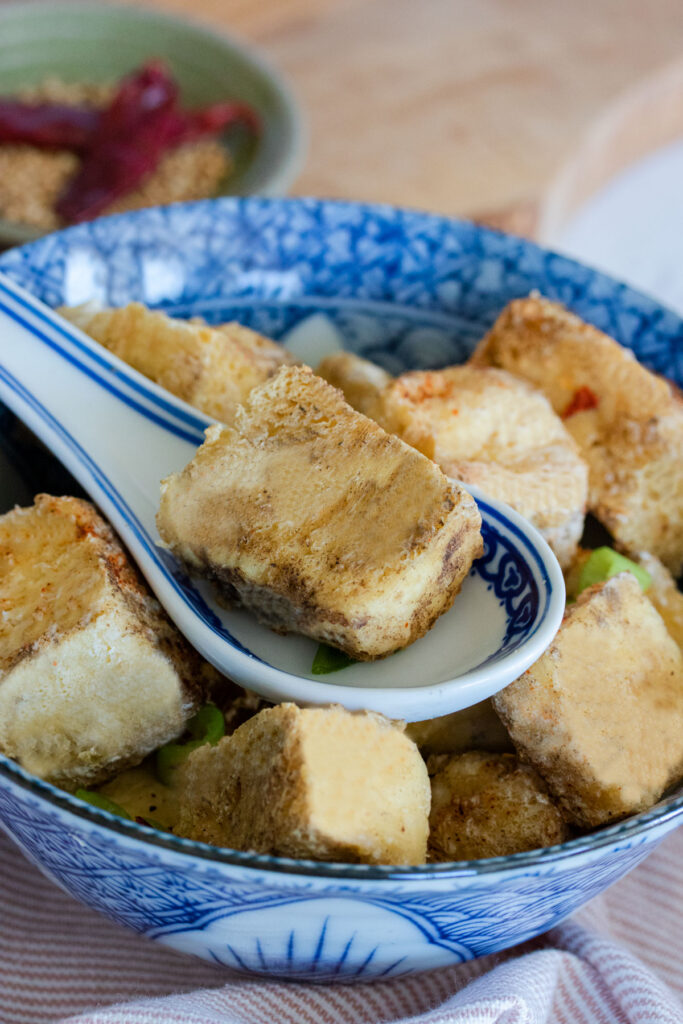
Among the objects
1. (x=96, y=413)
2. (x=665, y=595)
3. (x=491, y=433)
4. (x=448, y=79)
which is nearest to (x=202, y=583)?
(x=96, y=413)

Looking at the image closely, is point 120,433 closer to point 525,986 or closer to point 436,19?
point 525,986

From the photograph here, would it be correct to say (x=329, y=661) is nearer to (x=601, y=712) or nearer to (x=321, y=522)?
(x=321, y=522)

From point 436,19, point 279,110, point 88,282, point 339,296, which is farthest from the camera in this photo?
point 436,19

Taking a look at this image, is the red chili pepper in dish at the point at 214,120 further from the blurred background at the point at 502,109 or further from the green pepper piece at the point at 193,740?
the green pepper piece at the point at 193,740

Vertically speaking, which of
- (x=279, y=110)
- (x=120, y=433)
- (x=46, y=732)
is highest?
(x=279, y=110)

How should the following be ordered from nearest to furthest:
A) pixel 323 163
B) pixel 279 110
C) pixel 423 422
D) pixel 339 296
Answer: pixel 423 422
pixel 339 296
pixel 279 110
pixel 323 163

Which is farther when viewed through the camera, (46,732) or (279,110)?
(279,110)

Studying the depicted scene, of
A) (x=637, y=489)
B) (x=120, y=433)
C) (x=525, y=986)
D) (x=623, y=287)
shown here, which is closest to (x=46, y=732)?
(x=120, y=433)
